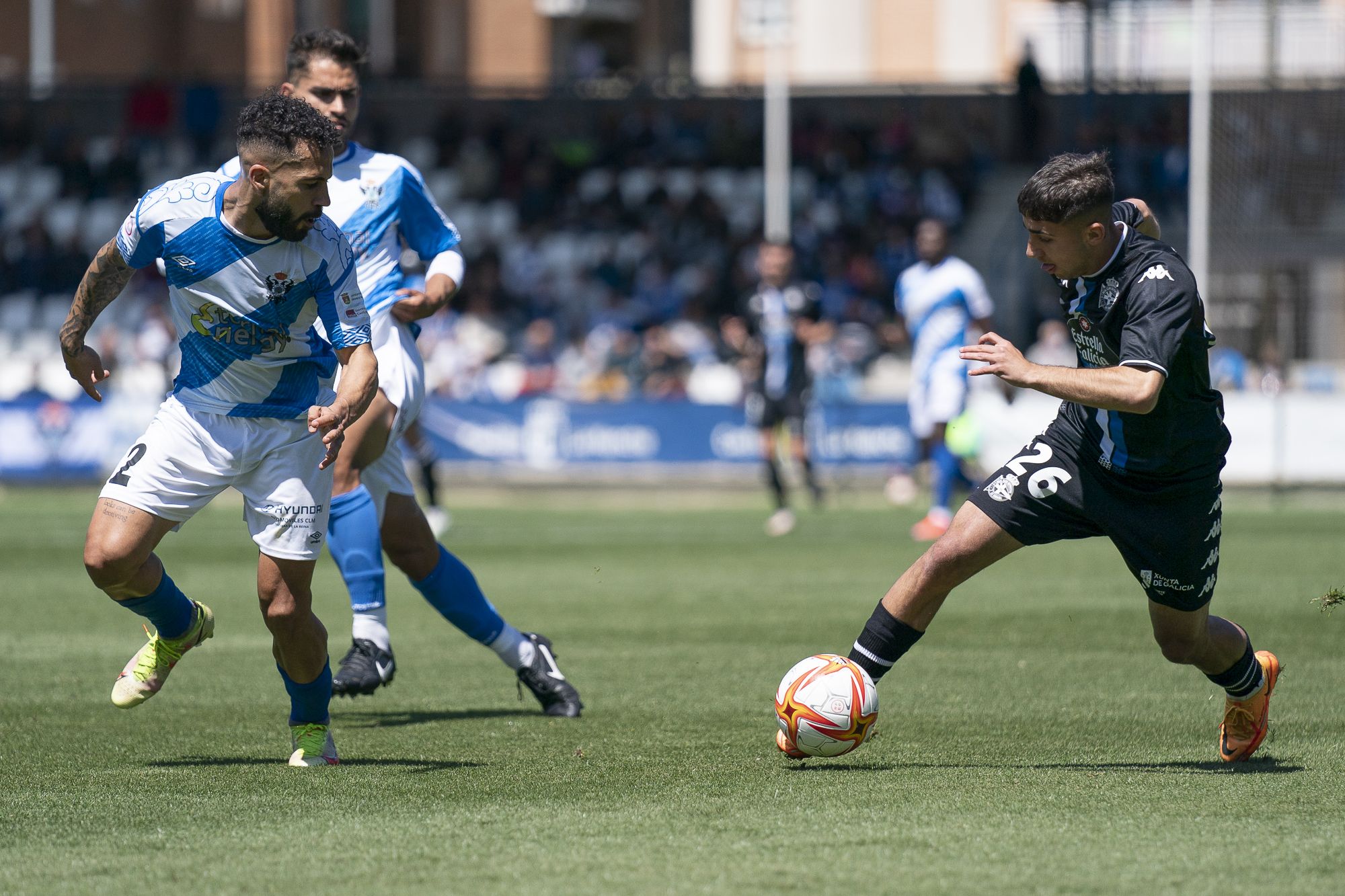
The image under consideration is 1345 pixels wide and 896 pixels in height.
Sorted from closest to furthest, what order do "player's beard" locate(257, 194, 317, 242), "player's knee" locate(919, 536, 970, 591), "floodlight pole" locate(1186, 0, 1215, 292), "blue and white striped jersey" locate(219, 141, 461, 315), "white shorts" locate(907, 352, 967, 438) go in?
"player's beard" locate(257, 194, 317, 242)
"player's knee" locate(919, 536, 970, 591)
"blue and white striped jersey" locate(219, 141, 461, 315)
"white shorts" locate(907, 352, 967, 438)
"floodlight pole" locate(1186, 0, 1215, 292)

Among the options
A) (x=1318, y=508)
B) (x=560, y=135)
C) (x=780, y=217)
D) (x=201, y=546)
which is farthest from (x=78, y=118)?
(x=1318, y=508)

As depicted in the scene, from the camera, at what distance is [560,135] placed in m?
30.7

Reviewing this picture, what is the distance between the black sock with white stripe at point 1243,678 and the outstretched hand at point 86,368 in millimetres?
3609

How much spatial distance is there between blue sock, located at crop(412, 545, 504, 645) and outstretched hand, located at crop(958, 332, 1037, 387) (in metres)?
2.43

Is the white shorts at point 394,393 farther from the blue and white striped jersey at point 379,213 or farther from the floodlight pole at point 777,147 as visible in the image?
the floodlight pole at point 777,147

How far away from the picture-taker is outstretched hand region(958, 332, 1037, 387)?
185 inches

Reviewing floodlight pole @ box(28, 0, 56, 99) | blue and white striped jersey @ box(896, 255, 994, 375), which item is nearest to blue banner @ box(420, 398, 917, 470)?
blue and white striped jersey @ box(896, 255, 994, 375)

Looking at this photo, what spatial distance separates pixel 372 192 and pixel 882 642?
107 inches

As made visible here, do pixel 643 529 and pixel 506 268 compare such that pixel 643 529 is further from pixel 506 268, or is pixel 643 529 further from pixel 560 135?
pixel 560 135

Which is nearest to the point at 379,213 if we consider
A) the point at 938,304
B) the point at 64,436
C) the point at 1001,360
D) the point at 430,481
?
the point at 1001,360

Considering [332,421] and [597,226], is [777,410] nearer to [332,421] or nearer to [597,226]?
[597,226]

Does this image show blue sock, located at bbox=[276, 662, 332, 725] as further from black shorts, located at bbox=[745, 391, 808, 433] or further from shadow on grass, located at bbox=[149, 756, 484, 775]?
black shorts, located at bbox=[745, 391, 808, 433]

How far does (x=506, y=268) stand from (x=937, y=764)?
2218cm

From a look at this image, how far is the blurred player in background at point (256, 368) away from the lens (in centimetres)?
515
